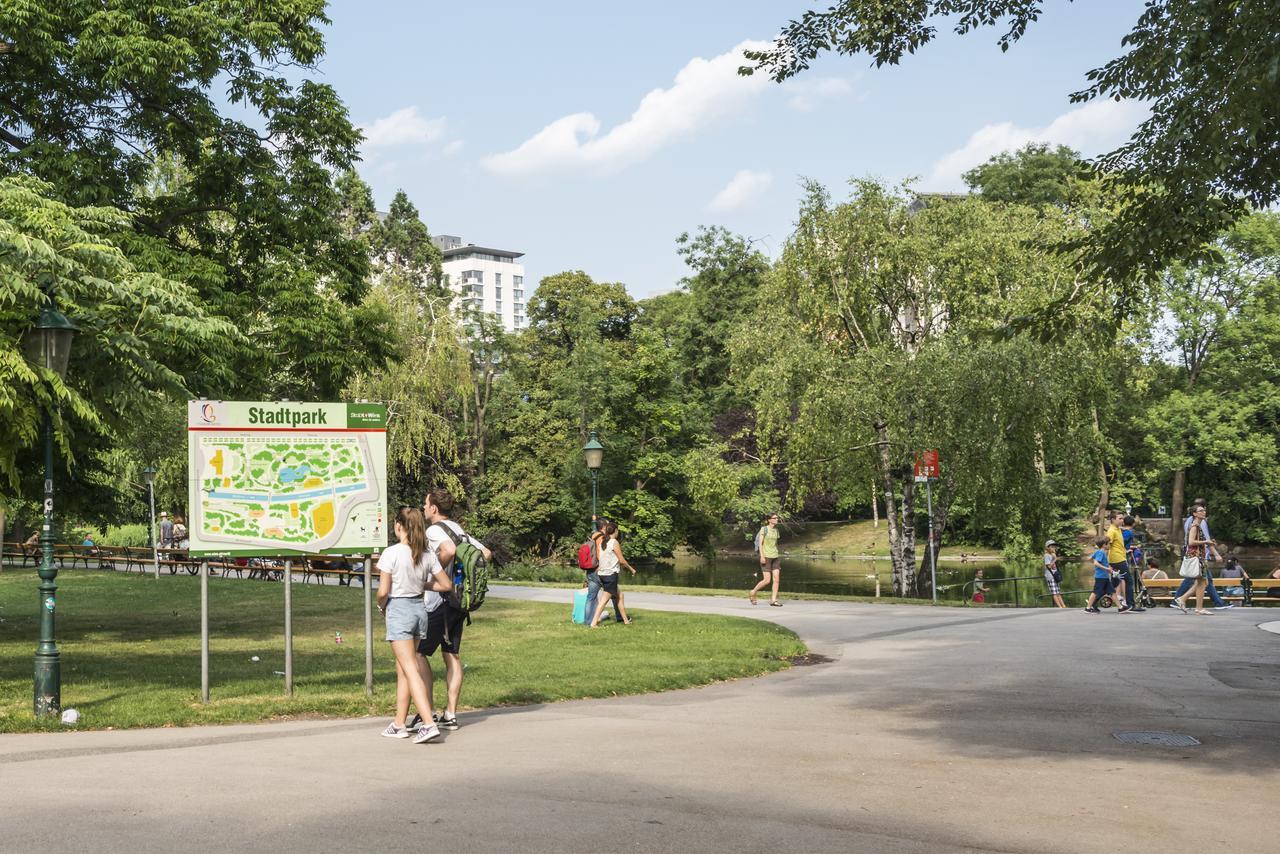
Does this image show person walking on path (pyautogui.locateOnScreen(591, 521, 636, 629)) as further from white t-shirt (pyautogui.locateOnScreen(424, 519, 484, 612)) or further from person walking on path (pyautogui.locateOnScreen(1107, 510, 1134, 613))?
person walking on path (pyautogui.locateOnScreen(1107, 510, 1134, 613))

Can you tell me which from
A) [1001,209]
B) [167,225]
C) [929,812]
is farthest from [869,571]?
[929,812]

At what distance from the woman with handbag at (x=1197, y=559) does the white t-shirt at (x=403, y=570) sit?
17.7 metres

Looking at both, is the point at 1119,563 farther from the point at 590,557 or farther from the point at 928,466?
the point at 590,557

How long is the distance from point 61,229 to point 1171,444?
5125 cm

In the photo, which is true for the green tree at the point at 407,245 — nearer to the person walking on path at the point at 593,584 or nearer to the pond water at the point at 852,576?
the pond water at the point at 852,576

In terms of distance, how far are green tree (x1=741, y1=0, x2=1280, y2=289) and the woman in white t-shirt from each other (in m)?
6.06

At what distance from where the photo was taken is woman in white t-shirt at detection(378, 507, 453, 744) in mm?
9734

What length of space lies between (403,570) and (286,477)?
2.76 meters

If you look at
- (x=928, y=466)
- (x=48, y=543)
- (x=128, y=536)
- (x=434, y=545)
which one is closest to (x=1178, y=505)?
(x=928, y=466)

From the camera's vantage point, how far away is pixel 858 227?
3338 cm

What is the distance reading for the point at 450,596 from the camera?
33.3 ft

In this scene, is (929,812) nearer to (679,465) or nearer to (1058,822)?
(1058,822)

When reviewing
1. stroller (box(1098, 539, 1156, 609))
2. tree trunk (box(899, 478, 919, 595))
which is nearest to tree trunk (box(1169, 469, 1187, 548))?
tree trunk (box(899, 478, 919, 595))

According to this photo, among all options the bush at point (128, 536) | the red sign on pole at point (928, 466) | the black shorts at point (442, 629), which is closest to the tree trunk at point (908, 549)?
the red sign on pole at point (928, 466)
